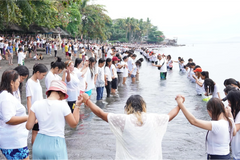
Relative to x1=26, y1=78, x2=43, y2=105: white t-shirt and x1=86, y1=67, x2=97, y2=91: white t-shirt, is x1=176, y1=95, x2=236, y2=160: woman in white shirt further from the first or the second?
x1=86, y1=67, x2=97, y2=91: white t-shirt

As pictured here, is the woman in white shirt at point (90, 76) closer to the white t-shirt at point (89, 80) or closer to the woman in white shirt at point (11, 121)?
the white t-shirt at point (89, 80)

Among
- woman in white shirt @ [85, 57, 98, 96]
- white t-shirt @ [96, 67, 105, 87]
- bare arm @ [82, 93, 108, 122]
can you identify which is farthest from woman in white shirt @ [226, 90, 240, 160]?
white t-shirt @ [96, 67, 105, 87]

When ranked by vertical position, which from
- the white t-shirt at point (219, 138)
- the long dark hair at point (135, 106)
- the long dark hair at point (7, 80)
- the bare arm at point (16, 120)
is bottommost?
the white t-shirt at point (219, 138)

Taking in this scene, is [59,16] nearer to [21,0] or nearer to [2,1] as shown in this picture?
[21,0]

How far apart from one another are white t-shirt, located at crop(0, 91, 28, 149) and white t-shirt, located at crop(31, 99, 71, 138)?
52cm

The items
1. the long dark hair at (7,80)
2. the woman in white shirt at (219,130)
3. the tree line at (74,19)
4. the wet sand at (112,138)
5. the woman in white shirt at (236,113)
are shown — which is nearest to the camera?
the woman in white shirt at (219,130)

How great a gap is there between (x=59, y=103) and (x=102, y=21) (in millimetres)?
52057

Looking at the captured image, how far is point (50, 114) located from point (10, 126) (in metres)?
0.83

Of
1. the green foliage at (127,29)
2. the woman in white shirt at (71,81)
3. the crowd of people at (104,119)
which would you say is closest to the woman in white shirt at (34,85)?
the crowd of people at (104,119)

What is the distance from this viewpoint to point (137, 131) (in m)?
2.56

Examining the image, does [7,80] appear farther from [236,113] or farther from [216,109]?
[236,113]

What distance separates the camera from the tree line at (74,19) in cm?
1551

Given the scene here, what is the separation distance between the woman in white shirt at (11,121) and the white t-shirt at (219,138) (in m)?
2.33

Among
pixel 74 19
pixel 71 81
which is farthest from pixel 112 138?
pixel 74 19
